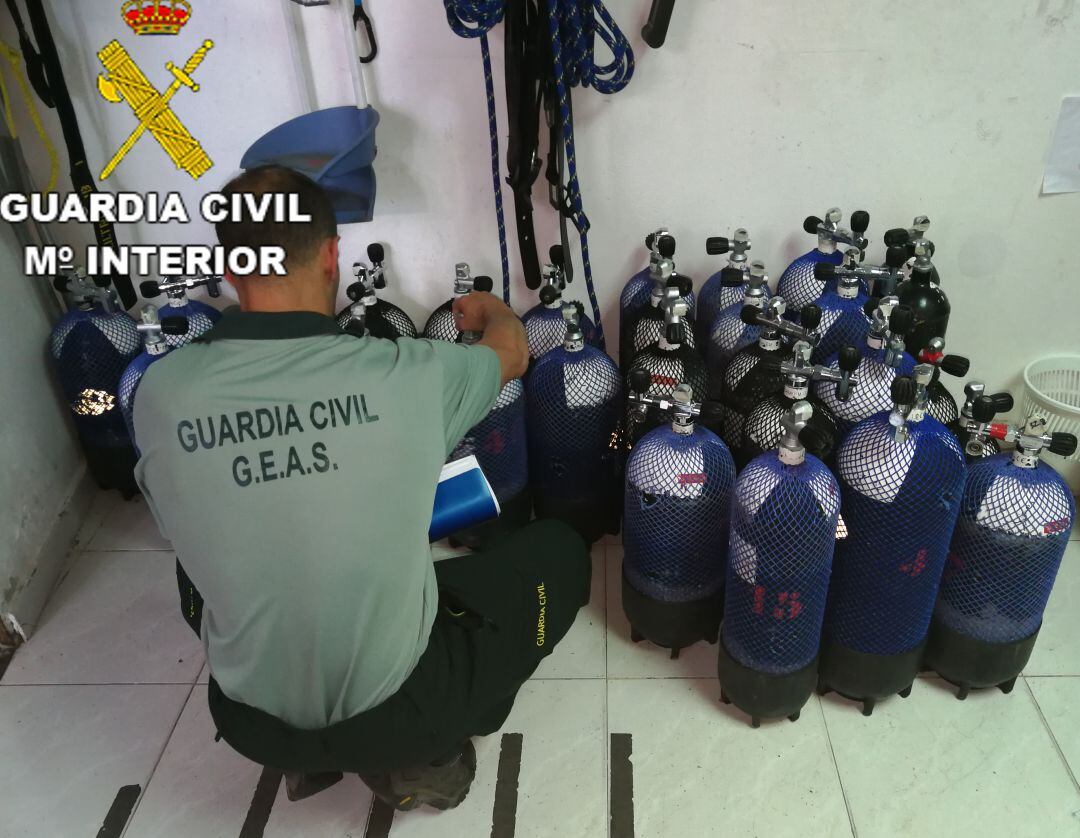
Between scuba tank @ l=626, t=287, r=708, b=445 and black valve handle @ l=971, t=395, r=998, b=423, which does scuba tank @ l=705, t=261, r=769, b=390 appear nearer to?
scuba tank @ l=626, t=287, r=708, b=445

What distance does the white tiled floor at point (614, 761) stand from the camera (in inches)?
55.5

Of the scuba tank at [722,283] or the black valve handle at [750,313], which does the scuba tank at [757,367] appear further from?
the scuba tank at [722,283]

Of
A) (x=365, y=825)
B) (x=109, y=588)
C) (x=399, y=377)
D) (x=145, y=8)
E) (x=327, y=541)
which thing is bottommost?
(x=365, y=825)

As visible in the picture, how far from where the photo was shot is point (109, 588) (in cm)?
193

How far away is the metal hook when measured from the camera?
1755 mm

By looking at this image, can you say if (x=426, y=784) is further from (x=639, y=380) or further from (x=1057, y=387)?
(x=1057, y=387)

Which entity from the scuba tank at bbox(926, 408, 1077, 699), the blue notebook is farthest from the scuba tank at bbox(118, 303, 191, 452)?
the scuba tank at bbox(926, 408, 1077, 699)

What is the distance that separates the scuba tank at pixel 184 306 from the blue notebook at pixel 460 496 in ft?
2.51

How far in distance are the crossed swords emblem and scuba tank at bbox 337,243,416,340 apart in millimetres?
455

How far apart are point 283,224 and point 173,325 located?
0.81 meters

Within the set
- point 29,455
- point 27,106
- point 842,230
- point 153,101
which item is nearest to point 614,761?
point 842,230

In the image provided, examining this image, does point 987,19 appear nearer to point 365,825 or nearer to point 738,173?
point 738,173

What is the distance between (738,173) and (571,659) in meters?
1.14

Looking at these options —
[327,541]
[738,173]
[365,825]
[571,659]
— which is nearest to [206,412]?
[327,541]
